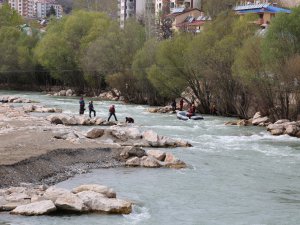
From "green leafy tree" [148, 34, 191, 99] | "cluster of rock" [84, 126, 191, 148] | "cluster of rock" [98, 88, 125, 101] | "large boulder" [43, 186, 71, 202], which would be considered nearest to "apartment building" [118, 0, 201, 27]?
"cluster of rock" [98, 88, 125, 101]

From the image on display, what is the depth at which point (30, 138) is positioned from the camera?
3369 cm

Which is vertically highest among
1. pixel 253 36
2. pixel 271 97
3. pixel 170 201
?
pixel 253 36

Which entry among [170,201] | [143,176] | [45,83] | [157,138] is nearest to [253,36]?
[157,138]

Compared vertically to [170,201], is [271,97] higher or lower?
higher

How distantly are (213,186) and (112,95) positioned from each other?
59987 millimetres

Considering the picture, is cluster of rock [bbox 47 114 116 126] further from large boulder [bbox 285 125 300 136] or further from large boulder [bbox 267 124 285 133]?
large boulder [bbox 285 125 300 136]

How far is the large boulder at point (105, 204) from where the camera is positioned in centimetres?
2017

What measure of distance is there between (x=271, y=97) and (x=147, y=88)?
2443 cm

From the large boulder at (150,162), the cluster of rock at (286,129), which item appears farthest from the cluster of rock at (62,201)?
the cluster of rock at (286,129)

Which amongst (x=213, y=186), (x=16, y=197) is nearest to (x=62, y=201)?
(x=16, y=197)

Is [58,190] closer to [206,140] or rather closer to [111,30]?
[206,140]

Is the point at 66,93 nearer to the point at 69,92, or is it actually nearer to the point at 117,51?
the point at 69,92

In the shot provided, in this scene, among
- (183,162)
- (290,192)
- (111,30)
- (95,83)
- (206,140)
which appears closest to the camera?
(290,192)

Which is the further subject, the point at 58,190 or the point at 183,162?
the point at 183,162
